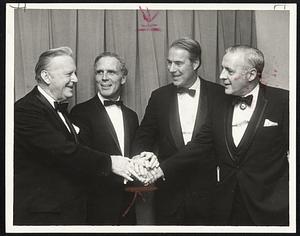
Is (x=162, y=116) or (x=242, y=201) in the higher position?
(x=162, y=116)

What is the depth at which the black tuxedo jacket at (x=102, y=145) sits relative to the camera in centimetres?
243

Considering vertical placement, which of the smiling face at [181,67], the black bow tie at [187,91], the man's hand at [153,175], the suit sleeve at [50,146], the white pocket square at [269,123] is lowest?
the man's hand at [153,175]

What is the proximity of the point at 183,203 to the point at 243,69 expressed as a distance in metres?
0.68

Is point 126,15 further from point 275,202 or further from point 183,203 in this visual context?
point 275,202

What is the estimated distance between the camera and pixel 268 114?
2.41 meters

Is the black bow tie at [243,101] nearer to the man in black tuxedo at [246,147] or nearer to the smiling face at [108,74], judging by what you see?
the man in black tuxedo at [246,147]

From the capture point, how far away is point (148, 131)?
2.45 metres

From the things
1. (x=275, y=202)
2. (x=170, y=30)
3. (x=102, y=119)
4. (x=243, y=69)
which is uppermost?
(x=170, y=30)

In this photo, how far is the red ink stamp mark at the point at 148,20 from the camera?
2443 millimetres

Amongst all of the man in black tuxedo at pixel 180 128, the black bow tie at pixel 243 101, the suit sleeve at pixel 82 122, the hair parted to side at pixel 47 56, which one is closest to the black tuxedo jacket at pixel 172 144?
the man in black tuxedo at pixel 180 128

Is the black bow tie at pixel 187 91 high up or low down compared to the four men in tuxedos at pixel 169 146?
up

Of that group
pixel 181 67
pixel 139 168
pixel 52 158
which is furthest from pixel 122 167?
pixel 181 67

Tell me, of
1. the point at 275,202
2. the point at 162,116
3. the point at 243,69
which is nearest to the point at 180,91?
the point at 162,116

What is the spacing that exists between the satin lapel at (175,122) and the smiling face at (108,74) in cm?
25
